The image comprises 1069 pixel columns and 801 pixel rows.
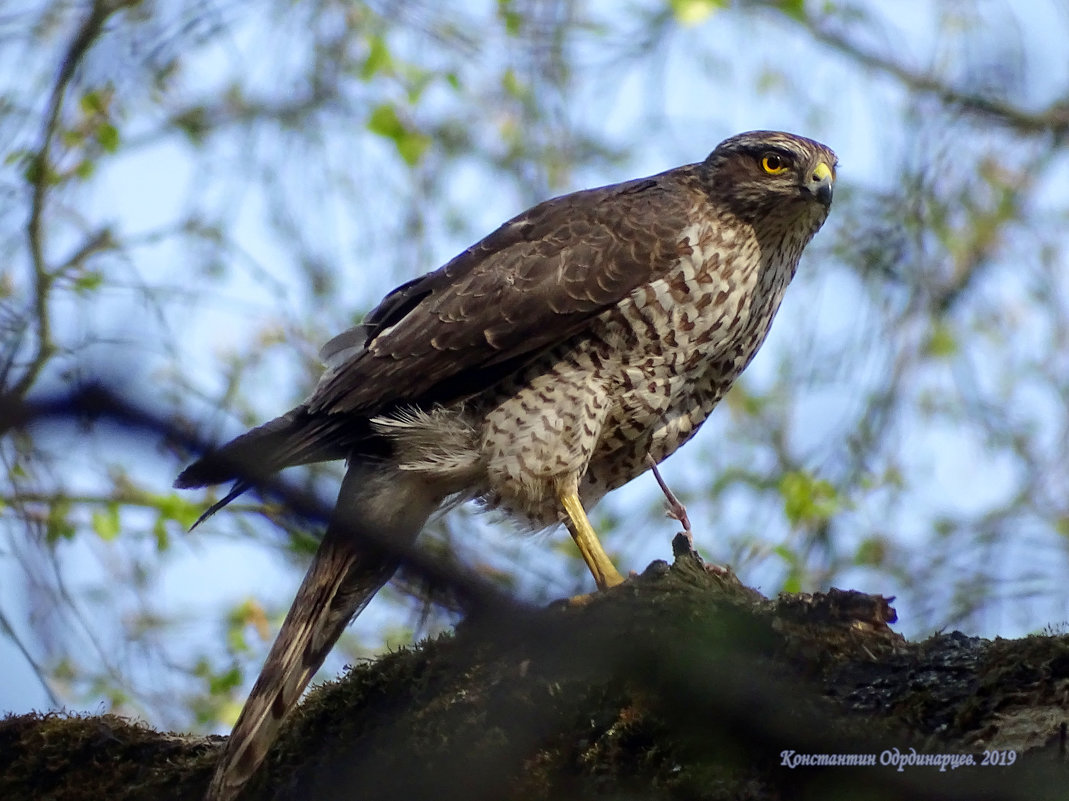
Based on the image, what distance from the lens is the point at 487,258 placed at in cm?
439

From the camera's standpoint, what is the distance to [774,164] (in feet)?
14.8

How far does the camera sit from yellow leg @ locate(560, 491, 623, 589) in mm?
3986

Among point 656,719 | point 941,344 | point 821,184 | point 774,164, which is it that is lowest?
point 656,719

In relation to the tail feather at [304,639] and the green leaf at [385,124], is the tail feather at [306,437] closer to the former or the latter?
the tail feather at [304,639]

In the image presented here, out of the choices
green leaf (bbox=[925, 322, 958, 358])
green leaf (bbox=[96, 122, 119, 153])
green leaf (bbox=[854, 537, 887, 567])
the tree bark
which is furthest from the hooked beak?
green leaf (bbox=[925, 322, 958, 358])

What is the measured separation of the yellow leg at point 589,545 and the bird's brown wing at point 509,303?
0.50 meters

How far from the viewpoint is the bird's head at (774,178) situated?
173 inches

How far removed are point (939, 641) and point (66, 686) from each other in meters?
5.99

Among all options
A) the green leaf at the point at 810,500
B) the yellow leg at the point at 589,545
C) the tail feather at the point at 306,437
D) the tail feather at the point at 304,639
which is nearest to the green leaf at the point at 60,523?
the tail feather at the point at 306,437

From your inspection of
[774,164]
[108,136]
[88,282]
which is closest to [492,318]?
[774,164]

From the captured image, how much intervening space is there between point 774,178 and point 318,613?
7.41 feet

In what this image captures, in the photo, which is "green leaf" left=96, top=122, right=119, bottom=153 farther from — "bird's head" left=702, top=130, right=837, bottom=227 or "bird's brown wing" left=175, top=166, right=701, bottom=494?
"bird's head" left=702, top=130, right=837, bottom=227

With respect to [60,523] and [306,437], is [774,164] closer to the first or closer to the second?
[306,437]

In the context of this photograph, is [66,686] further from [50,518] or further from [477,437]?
[477,437]
